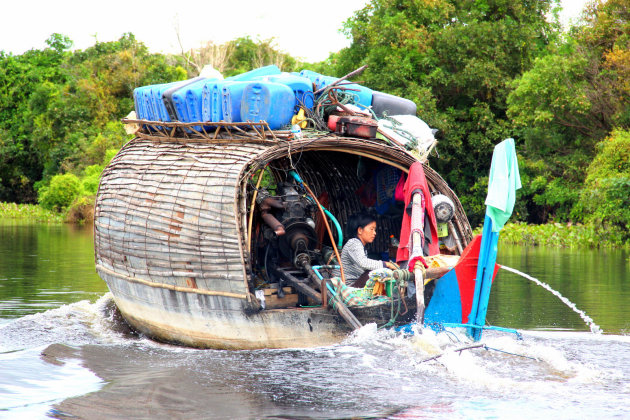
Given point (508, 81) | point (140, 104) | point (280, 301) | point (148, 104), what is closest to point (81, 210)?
point (508, 81)

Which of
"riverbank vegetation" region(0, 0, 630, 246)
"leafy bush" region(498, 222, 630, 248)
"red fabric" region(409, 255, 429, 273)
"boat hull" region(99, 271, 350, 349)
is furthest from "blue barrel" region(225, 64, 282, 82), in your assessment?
"leafy bush" region(498, 222, 630, 248)

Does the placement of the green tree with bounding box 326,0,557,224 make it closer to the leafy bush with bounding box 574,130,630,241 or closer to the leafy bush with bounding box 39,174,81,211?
the leafy bush with bounding box 574,130,630,241

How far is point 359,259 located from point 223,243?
56.2 inches

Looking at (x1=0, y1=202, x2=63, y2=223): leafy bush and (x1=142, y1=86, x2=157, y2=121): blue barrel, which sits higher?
(x1=142, y1=86, x2=157, y2=121): blue barrel

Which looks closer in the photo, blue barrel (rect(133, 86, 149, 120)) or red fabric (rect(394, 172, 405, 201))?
red fabric (rect(394, 172, 405, 201))

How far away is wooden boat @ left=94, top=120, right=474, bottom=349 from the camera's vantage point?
22.3 feet

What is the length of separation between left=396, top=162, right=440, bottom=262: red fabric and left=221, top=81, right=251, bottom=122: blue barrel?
174 centimetres

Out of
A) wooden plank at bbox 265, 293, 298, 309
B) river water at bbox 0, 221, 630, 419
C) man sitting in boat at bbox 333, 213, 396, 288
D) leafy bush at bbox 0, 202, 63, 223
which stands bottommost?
river water at bbox 0, 221, 630, 419

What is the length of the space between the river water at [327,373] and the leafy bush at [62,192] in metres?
20.6

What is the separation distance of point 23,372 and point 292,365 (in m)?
2.26

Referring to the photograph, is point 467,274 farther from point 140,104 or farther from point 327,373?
point 140,104

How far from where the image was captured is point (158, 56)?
3172 cm

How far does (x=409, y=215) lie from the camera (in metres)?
7.41

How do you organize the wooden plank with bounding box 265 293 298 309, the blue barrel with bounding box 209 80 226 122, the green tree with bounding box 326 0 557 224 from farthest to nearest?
the green tree with bounding box 326 0 557 224
the blue barrel with bounding box 209 80 226 122
the wooden plank with bounding box 265 293 298 309
